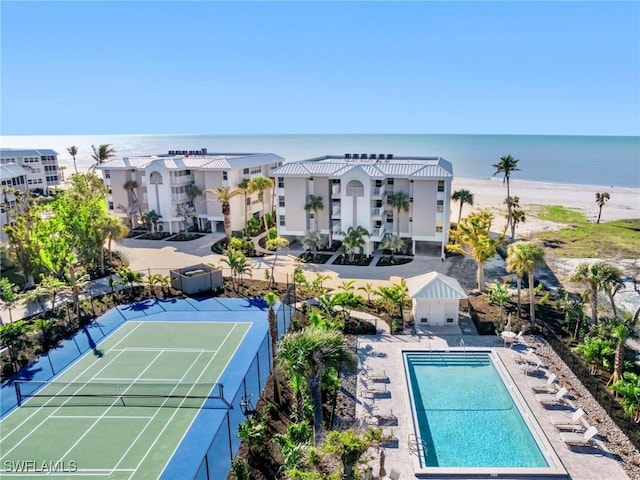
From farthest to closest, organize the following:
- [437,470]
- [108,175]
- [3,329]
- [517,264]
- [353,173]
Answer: [108,175]
[353,173]
[517,264]
[3,329]
[437,470]

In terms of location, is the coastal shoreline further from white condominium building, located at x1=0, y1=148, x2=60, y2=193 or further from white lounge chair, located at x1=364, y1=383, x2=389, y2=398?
white condominium building, located at x1=0, y1=148, x2=60, y2=193

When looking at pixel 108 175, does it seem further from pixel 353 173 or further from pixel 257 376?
pixel 257 376

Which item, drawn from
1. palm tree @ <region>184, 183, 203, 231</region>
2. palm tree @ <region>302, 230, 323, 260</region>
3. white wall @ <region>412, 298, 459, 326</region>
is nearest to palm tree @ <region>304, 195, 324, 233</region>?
palm tree @ <region>302, 230, 323, 260</region>

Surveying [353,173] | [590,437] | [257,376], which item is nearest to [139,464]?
[257,376]

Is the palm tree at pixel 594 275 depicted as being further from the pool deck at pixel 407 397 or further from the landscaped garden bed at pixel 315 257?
the landscaped garden bed at pixel 315 257

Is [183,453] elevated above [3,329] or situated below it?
below
